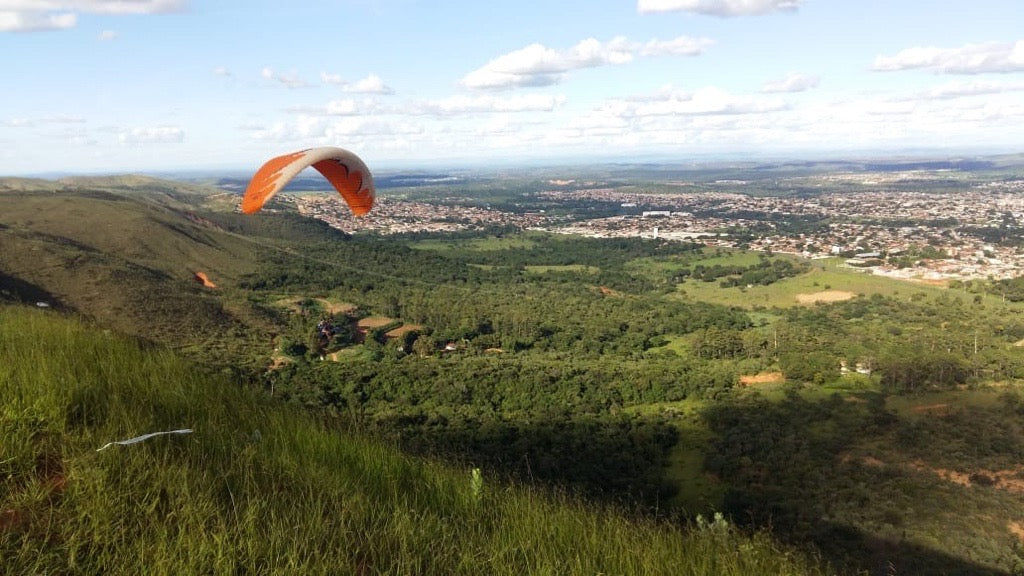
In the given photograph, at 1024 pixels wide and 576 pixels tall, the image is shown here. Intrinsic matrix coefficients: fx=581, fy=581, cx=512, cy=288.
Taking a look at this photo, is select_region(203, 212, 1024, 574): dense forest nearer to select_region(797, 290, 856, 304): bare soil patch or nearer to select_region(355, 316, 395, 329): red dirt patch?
select_region(355, 316, 395, 329): red dirt patch

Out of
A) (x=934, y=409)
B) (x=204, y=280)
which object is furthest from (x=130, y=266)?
(x=934, y=409)

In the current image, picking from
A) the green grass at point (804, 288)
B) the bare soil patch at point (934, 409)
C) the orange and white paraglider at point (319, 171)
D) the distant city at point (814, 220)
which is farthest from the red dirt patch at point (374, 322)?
the distant city at point (814, 220)

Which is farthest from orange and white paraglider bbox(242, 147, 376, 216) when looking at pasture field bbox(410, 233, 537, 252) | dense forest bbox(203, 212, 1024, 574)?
pasture field bbox(410, 233, 537, 252)

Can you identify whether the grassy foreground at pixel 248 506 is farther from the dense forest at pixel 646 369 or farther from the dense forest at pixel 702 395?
the dense forest at pixel 702 395

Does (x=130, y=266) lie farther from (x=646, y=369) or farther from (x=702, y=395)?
(x=702, y=395)

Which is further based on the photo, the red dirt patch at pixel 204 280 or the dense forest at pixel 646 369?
the red dirt patch at pixel 204 280

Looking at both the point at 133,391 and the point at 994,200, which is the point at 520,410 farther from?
the point at 994,200
